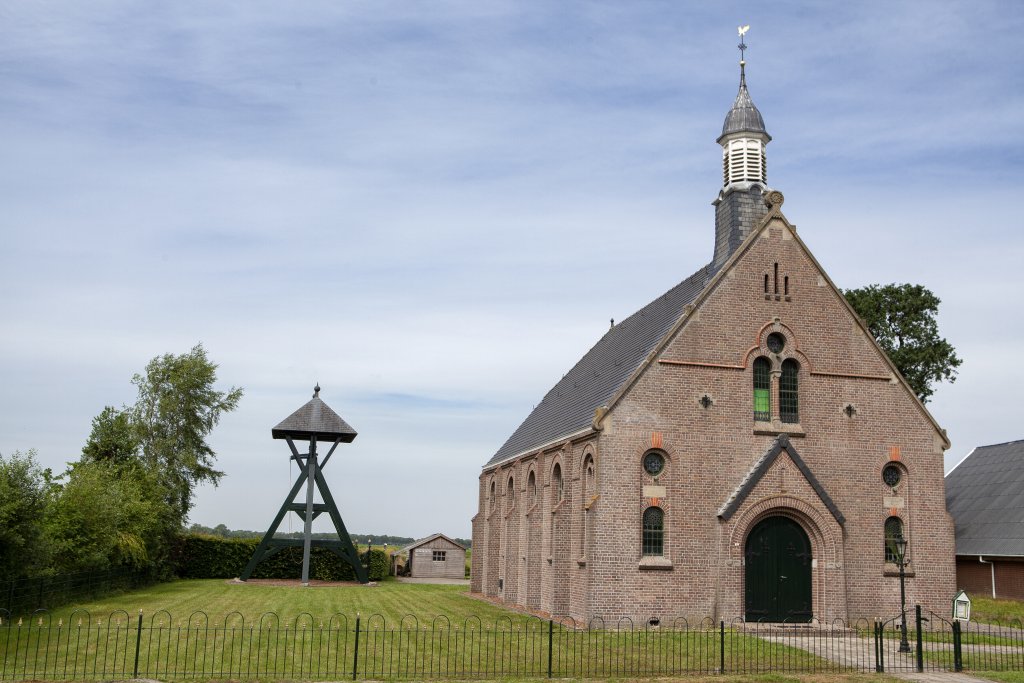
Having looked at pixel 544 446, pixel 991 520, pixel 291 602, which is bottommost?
pixel 291 602

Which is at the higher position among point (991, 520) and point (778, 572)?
point (991, 520)

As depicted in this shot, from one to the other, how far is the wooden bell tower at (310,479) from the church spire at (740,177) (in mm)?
22534

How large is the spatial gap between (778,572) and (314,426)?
26325 mm

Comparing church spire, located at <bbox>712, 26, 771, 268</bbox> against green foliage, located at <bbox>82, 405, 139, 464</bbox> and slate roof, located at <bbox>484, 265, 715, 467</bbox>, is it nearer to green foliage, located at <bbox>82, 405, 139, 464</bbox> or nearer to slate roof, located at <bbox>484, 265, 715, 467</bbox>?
slate roof, located at <bbox>484, 265, 715, 467</bbox>

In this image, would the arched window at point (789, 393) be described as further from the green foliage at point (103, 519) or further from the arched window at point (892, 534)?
the green foliage at point (103, 519)

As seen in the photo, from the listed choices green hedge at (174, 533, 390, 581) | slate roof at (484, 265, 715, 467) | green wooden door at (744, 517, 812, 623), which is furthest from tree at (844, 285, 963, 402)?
green hedge at (174, 533, 390, 581)

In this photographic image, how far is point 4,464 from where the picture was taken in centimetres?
2377

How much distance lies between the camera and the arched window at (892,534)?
28.5 m

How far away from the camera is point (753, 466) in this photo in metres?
28.0

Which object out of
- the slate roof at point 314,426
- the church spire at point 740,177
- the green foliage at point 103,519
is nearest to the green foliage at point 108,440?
the green foliage at point 103,519

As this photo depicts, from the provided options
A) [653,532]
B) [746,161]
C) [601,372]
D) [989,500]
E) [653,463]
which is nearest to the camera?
[653,532]

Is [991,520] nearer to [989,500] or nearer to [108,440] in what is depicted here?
[989,500]

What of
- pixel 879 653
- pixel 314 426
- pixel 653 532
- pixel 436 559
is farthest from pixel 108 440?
pixel 879 653

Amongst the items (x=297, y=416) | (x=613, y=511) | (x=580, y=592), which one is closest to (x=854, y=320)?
(x=613, y=511)
